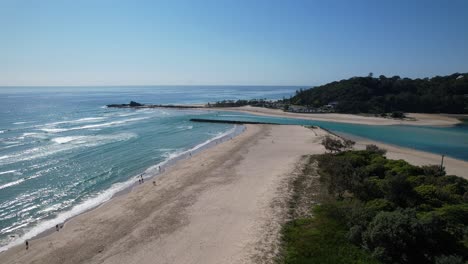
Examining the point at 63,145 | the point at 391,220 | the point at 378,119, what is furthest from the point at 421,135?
the point at 63,145

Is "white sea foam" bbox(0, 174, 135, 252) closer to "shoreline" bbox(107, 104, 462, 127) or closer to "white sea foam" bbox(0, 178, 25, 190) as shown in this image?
"white sea foam" bbox(0, 178, 25, 190)

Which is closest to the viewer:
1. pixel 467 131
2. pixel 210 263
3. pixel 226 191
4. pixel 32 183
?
pixel 210 263

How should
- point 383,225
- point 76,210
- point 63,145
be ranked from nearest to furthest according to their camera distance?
point 383,225 → point 76,210 → point 63,145

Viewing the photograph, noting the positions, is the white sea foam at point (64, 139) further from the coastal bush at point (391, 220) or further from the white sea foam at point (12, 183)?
the coastal bush at point (391, 220)

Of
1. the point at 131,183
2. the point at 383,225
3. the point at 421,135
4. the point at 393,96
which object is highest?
the point at 393,96

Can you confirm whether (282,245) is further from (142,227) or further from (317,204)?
(142,227)

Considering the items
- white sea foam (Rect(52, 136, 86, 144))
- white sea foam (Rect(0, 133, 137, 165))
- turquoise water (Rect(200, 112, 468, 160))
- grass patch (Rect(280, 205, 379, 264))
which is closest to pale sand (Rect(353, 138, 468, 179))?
turquoise water (Rect(200, 112, 468, 160))

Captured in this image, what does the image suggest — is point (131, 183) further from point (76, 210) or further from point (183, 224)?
point (183, 224)

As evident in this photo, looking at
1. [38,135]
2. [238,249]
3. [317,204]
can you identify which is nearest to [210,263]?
[238,249]
